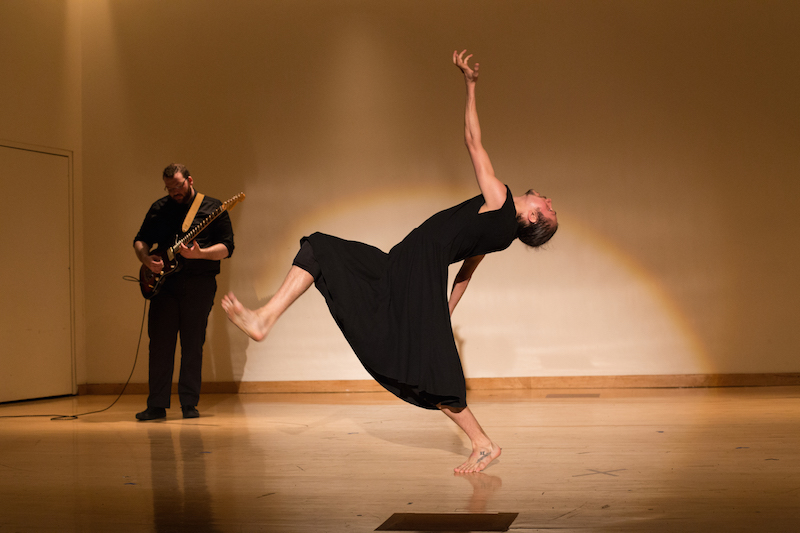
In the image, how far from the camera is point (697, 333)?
574cm

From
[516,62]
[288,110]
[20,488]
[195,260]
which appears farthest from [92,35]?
[20,488]

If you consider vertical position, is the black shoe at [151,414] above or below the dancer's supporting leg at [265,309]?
below

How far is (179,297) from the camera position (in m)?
4.80

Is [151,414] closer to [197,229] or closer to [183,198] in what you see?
[197,229]

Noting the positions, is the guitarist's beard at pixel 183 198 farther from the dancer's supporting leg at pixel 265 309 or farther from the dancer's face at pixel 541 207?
the dancer's face at pixel 541 207

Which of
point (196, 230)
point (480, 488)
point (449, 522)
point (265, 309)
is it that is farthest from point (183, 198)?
point (449, 522)

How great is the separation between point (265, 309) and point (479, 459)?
38.9 inches

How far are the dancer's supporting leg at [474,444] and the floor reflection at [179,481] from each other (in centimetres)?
94

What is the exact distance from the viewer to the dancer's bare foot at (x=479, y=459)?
2930 mm

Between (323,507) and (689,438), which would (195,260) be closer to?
(323,507)

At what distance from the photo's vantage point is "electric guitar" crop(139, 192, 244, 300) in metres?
4.61

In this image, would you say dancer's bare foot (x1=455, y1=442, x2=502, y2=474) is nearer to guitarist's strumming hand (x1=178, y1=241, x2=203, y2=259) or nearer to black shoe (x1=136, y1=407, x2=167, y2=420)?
guitarist's strumming hand (x1=178, y1=241, x2=203, y2=259)

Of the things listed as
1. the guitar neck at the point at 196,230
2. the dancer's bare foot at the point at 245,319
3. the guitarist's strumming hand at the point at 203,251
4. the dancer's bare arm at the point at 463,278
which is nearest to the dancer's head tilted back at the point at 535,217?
the dancer's bare arm at the point at 463,278

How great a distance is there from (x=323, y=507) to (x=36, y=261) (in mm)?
4614
